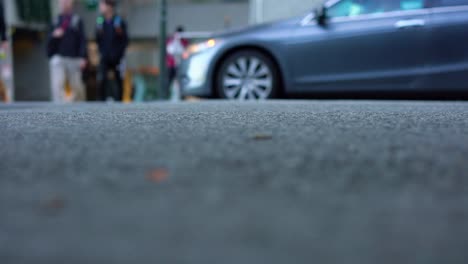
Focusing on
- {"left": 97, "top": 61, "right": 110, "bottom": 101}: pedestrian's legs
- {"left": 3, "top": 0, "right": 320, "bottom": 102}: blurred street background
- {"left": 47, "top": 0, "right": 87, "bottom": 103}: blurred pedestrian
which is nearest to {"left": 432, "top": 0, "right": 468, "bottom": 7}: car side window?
{"left": 97, "top": 61, "right": 110, "bottom": 101}: pedestrian's legs

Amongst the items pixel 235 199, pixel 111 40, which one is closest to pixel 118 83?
pixel 111 40

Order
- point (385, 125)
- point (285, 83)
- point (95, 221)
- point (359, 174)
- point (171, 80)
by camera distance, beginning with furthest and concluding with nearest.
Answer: point (171, 80)
point (285, 83)
point (385, 125)
point (359, 174)
point (95, 221)

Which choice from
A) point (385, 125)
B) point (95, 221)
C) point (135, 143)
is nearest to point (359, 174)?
point (95, 221)

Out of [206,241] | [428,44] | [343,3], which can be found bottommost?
[206,241]

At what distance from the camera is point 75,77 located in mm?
8320

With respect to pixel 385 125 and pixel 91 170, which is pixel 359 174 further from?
pixel 385 125

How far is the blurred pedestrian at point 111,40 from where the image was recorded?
26.0 feet

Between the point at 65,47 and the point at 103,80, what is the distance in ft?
2.33

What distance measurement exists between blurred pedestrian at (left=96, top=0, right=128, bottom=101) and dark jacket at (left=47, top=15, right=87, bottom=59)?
322 millimetres

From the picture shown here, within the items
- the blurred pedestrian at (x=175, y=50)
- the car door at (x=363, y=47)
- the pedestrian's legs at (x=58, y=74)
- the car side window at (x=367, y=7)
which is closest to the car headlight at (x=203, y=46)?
the car door at (x=363, y=47)

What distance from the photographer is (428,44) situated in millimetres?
5426

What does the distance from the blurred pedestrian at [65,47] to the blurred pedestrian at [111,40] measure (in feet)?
1.06

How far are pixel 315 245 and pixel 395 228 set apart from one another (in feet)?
0.66

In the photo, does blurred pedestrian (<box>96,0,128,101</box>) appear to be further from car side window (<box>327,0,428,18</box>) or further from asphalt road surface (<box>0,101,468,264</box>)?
asphalt road surface (<box>0,101,468,264</box>)
